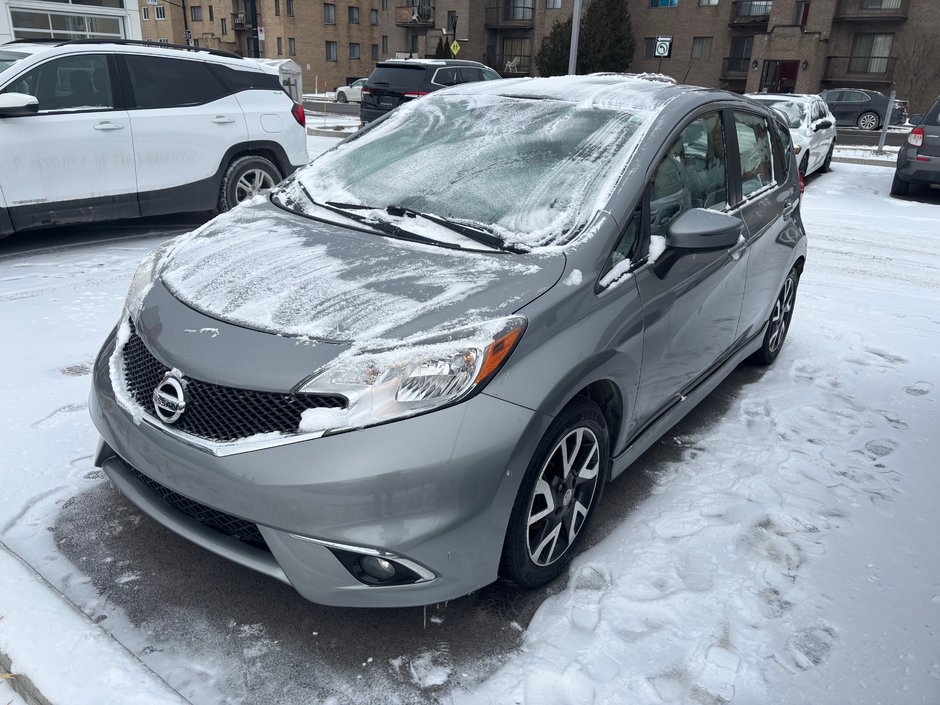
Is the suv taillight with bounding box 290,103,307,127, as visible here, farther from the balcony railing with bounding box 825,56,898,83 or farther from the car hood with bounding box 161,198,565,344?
the balcony railing with bounding box 825,56,898,83

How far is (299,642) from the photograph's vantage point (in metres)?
2.35

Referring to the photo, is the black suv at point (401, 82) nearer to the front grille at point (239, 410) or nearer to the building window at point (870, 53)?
the front grille at point (239, 410)

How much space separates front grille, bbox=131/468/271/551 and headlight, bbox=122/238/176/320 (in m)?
0.64

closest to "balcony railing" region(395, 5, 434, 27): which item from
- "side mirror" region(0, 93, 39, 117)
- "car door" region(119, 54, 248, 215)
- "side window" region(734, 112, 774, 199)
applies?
"car door" region(119, 54, 248, 215)

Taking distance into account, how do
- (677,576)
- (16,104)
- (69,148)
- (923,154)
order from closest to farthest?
(677,576) → (16,104) → (69,148) → (923,154)

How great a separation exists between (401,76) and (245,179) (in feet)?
30.7

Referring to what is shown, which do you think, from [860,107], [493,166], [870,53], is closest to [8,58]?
[493,166]

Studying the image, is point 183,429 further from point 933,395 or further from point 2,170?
point 2,170

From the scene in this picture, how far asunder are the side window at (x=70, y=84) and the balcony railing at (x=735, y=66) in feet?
125

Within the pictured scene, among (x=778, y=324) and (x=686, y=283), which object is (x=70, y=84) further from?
(x=778, y=324)

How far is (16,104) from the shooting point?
5598 millimetres

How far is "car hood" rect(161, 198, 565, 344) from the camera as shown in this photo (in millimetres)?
2258

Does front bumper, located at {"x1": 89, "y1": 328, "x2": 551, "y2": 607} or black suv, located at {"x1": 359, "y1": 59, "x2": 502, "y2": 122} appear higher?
black suv, located at {"x1": 359, "y1": 59, "x2": 502, "y2": 122}

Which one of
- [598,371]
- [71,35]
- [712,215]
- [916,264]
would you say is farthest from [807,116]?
[71,35]
